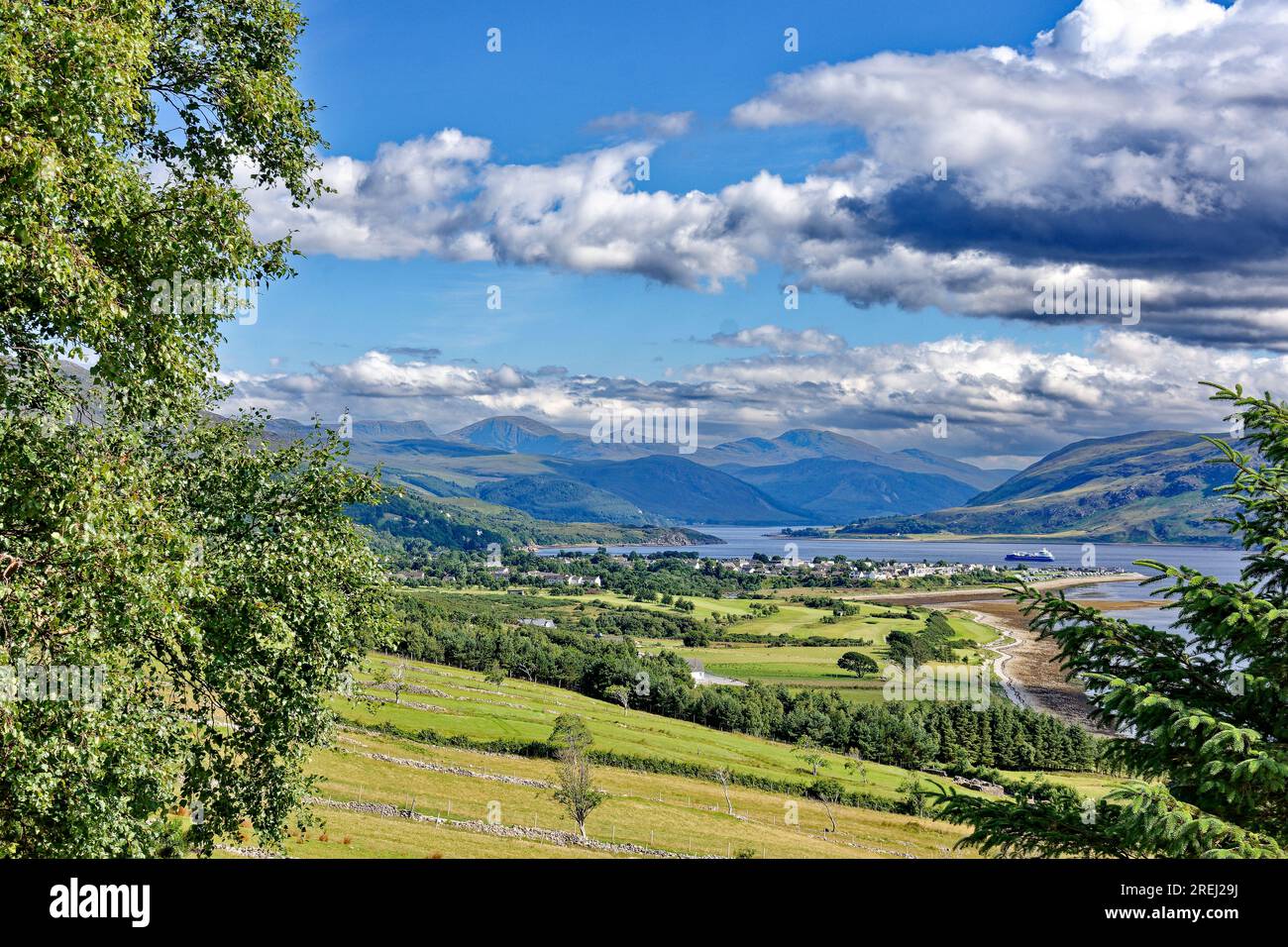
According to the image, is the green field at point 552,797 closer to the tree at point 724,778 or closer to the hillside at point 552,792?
the hillside at point 552,792

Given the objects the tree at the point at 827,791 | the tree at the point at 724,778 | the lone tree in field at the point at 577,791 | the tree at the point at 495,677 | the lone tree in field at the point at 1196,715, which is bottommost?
the tree at the point at 827,791

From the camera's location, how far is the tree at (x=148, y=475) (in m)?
11.2

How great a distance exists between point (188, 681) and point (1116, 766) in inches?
642

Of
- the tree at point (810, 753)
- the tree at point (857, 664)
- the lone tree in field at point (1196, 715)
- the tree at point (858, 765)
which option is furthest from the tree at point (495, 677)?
the lone tree in field at point (1196, 715)

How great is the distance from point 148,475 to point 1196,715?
1567cm

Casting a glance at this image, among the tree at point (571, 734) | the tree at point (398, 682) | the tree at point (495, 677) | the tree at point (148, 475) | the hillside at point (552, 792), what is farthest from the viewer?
the tree at point (495, 677)

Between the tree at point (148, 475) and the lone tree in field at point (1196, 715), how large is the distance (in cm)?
1193

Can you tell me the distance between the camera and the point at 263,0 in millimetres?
16453

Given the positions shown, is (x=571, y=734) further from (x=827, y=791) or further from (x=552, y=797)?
(x=827, y=791)

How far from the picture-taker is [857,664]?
17212cm

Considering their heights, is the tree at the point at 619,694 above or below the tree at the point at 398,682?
below

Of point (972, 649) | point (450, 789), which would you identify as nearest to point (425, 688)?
point (450, 789)

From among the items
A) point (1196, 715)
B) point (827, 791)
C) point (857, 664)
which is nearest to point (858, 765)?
point (827, 791)
